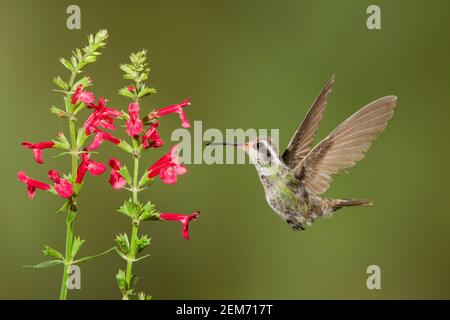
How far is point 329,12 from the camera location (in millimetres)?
5809

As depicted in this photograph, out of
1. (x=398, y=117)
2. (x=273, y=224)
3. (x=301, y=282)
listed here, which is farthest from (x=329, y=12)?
(x=301, y=282)

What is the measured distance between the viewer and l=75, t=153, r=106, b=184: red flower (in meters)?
1.62

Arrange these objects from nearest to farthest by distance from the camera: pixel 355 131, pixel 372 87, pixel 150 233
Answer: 1. pixel 355 131
2. pixel 150 233
3. pixel 372 87

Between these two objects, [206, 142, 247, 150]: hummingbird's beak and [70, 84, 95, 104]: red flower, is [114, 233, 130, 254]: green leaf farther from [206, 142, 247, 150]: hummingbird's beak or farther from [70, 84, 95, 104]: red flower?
[206, 142, 247, 150]: hummingbird's beak

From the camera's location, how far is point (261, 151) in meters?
2.33

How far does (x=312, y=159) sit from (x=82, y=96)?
1.21 meters

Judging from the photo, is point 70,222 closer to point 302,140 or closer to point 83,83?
point 83,83

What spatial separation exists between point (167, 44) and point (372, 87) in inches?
74.7

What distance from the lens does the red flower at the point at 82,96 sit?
1.56 m

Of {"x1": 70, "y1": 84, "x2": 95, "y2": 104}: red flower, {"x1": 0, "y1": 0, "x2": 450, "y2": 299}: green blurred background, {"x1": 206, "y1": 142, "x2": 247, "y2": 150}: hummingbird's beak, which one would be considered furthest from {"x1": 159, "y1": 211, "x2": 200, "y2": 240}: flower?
{"x1": 0, "y1": 0, "x2": 450, "y2": 299}: green blurred background

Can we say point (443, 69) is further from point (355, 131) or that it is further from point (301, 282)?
point (355, 131)

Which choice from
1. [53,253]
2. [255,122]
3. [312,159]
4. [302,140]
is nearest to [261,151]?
[312,159]

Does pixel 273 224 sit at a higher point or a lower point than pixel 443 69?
lower

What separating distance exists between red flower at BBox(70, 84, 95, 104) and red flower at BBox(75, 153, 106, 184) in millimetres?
154
